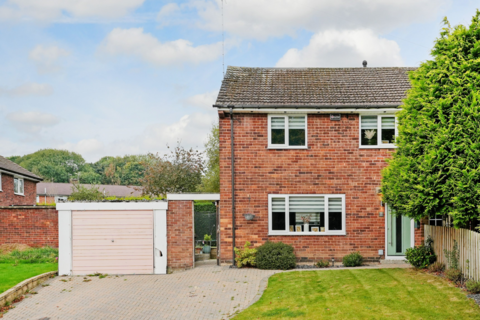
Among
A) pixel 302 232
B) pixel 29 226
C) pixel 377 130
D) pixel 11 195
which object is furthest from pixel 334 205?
pixel 11 195

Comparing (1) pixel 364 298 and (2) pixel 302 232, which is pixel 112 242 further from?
(1) pixel 364 298

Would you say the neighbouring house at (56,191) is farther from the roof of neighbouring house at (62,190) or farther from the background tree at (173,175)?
the background tree at (173,175)

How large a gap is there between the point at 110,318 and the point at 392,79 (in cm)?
1344

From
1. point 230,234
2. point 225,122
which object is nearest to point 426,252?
point 230,234

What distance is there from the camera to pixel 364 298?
915cm

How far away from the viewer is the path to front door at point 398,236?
1379 cm

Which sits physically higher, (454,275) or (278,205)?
(278,205)

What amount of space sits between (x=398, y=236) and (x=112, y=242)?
9.95m

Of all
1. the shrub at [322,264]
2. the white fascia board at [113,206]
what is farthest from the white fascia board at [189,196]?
the shrub at [322,264]

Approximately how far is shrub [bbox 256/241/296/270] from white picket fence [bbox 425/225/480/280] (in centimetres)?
441

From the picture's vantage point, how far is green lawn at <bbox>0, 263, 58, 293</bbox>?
11.6 m

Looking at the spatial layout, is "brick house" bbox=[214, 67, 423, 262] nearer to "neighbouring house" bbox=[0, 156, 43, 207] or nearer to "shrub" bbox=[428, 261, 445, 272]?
"shrub" bbox=[428, 261, 445, 272]

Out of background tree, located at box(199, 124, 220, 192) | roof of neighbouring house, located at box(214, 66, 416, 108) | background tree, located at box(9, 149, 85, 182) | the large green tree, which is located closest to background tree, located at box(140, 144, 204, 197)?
background tree, located at box(199, 124, 220, 192)

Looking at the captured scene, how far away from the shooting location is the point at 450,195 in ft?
29.9
